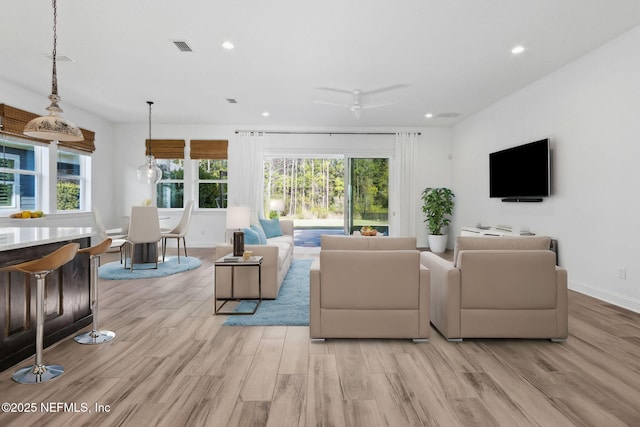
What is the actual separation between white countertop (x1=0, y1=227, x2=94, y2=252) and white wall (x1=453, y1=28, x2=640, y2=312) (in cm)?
506

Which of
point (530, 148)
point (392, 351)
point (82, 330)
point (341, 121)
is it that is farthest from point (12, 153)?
point (530, 148)

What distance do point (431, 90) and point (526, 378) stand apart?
439 centimetres

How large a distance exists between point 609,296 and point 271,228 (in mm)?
4605

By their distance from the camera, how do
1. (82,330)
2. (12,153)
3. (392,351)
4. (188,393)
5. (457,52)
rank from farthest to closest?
1. (12,153)
2. (457,52)
3. (82,330)
4. (392,351)
5. (188,393)

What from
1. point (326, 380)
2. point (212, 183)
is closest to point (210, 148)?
point (212, 183)

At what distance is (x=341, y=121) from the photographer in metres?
7.45

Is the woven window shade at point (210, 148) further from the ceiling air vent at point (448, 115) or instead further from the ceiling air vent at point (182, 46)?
the ceiling air vent at point (448, 115)

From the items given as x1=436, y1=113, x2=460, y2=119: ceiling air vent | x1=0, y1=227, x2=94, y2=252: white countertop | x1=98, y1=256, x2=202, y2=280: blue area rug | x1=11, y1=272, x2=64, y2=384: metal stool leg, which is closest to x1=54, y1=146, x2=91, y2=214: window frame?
x1=98, y1=256, x2=202, y2=280: blue area rug

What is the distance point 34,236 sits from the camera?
264 centimetres

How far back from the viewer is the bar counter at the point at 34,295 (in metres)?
2.26

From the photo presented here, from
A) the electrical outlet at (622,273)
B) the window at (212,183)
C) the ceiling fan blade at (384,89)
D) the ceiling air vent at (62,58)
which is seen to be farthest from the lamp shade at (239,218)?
the window at (212,183)

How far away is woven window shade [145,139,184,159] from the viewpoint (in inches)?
310

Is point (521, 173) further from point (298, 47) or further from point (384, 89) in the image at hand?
point (298, 47)

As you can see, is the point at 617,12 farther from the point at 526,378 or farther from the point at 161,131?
the point at 161,131
